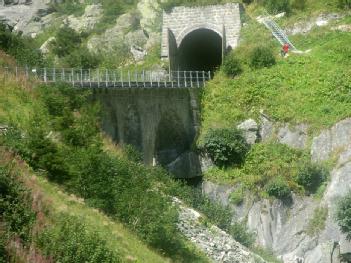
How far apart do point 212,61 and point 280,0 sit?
9.04 m

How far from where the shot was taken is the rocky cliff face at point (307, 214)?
82.1ft

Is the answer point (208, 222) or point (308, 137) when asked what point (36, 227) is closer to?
point (208, 222)

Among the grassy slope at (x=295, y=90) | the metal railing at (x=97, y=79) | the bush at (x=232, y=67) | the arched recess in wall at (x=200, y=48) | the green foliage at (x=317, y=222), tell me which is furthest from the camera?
the arched recess in wall at (x=200, y=48)

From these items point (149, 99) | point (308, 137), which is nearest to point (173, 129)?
point (149, 99)

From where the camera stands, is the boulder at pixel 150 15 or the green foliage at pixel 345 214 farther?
the boulder at pixel 150 15

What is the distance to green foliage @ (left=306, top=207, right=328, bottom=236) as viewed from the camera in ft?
85.8

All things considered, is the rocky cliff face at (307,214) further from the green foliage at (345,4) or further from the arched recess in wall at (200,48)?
the arched recess in wall at (200,48)

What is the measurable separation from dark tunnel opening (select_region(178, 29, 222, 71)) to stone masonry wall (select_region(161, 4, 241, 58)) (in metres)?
0.73

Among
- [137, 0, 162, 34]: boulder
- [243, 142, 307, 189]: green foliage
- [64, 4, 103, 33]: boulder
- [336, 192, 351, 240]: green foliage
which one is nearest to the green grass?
[336, 192, 351, 240]: green foliage

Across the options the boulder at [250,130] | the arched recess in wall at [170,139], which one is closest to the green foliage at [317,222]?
the boulder at [250,130]

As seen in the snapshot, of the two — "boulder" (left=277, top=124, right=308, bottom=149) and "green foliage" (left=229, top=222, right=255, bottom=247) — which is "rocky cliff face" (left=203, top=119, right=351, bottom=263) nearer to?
"boulder" (left=277, top=124, right=308, bottom=149)

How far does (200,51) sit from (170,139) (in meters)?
13.8

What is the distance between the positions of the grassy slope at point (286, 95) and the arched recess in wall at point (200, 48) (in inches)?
224

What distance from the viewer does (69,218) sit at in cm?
1392
